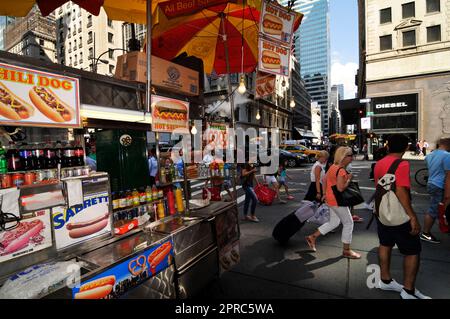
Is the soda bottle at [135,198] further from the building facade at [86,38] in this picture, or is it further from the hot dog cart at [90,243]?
the building facade at [86,38]

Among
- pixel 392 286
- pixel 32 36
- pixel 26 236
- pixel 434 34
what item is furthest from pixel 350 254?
pixel 32 36

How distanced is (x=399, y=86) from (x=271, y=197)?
27.0m

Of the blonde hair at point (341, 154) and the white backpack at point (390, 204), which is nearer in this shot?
the white backpack at point (390, 204)

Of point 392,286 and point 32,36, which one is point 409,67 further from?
point 32,36

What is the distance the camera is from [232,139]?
5250 mm

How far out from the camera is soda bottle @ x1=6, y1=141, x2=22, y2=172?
2328 mm

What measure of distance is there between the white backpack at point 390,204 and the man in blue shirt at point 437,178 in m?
2.30

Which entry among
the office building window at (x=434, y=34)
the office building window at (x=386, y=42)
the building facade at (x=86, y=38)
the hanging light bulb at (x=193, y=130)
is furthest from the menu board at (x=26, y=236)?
the building facade at (x=86, y=38)

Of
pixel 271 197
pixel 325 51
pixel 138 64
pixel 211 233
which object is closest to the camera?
pixel 138 64

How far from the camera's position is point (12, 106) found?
219 cm

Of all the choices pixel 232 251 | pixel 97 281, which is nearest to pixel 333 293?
pixel 232 251

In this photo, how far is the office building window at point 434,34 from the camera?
2497cm

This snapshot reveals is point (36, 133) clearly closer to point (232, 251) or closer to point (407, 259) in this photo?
point (232, 251)

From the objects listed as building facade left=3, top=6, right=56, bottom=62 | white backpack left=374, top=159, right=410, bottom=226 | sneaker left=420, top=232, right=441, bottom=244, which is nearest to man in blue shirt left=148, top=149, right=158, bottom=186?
white backpack left=374, top=159, right=410, bottom=226
